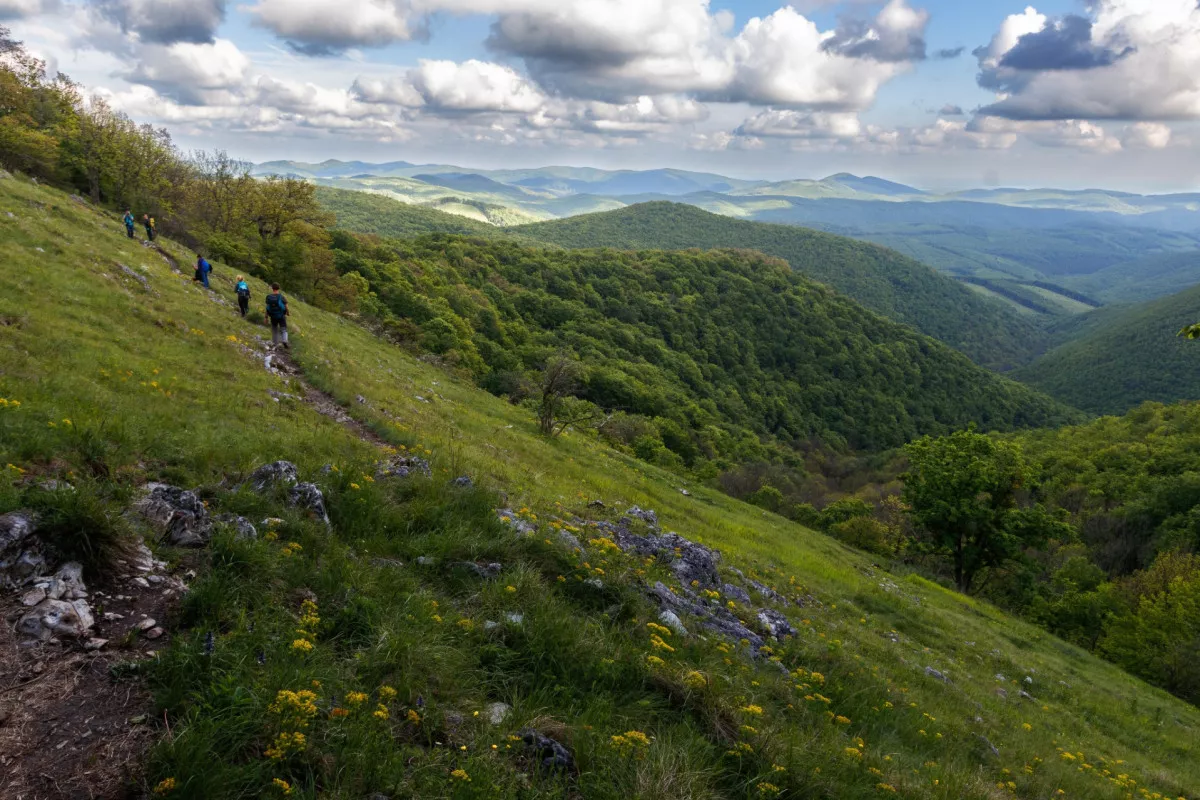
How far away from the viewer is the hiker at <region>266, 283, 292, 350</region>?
19.6 m

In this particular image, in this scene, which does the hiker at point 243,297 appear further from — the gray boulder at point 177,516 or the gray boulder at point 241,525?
the gray boulder at point 241,525

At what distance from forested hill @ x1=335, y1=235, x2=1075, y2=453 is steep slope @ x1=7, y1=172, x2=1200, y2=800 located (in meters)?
32.7

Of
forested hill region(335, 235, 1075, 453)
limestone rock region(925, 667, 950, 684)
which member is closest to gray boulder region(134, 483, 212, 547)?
limestone rock region(925, 667, 950, 684)

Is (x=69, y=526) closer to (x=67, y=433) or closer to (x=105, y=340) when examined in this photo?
(x=67, y=433)

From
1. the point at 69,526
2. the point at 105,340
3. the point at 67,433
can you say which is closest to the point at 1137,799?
the point at 69,526

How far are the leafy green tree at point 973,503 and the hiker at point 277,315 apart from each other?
110 ft

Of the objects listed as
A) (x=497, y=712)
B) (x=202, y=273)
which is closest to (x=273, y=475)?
(x=497, y=712)

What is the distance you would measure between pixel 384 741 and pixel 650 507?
15534 millimetres

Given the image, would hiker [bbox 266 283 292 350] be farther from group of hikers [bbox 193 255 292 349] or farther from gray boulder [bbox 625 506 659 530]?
gray boulder [bbox 625 506 659 530]

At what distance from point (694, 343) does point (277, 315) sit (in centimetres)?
12180

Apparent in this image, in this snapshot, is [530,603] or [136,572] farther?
[530,603]

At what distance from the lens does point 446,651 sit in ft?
18.9

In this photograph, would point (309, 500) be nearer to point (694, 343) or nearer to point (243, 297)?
point (243, 297)

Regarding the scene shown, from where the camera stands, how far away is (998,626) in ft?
73.8
